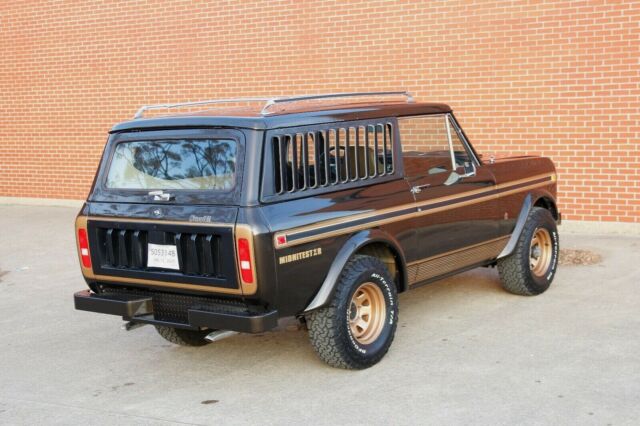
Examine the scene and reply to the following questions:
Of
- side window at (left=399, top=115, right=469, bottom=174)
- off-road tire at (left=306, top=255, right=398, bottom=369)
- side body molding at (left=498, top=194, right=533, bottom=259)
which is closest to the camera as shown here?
off-road tire at (left=306, top=255, right=398, bottom=369)

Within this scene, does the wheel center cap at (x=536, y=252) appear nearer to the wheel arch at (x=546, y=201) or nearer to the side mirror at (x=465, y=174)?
the wheel arch at (x=546, y=201)

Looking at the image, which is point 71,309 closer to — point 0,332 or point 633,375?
point 0,332

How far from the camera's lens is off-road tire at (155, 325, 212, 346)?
6.73m

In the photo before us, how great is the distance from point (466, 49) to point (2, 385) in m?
7.08

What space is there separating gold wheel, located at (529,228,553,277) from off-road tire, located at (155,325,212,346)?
3.05 m

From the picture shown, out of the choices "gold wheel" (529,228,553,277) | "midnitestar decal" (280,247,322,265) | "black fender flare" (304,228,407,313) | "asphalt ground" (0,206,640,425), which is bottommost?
"asphalt ground" (0,206,640,425)

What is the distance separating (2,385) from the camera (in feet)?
20.1

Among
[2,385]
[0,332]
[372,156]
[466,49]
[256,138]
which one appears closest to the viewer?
[256,138]

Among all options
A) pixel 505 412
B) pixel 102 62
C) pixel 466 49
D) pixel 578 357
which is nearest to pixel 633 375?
pixel 578 357

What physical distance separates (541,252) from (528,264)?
1.30 ft

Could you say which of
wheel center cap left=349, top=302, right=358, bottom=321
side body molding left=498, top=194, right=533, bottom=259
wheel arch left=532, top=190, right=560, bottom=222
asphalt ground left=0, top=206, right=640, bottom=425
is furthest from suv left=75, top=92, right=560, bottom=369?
wheel arch left=532, top=190, right=560, bottom=222

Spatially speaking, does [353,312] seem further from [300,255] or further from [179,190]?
[179,190]

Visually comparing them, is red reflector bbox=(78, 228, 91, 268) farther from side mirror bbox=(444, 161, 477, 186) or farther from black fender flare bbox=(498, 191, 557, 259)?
black fender flare bbox=(498, 191, 557, 259)

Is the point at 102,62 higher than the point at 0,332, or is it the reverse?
the point at 102,62
